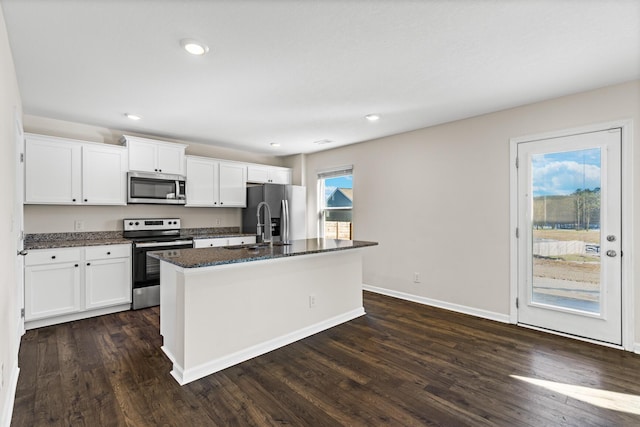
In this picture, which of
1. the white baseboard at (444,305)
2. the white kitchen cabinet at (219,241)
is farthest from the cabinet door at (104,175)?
the white baseboard at (444,305)

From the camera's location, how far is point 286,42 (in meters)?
2.13

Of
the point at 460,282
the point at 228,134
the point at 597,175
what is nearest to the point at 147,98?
the point at 228,134

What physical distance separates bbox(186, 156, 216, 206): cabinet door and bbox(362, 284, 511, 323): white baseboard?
2916mm

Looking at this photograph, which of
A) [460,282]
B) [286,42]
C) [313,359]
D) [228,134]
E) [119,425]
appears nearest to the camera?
[119,425]

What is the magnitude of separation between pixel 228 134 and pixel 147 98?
1.48m

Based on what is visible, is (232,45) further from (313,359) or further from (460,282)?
(460,282)

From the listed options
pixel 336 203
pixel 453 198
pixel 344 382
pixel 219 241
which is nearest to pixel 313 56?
pixel 344 382

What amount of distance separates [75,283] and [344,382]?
10.7 ft

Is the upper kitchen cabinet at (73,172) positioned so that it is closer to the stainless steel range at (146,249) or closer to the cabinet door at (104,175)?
the cabinet door at (104,175)

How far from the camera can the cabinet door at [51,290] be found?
10.8ft

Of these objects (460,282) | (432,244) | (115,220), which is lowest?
(460,282)

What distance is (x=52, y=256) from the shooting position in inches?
135

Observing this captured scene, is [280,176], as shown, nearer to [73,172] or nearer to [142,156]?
[142,156]

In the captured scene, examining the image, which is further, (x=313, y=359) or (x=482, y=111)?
(x=482, y=111)
